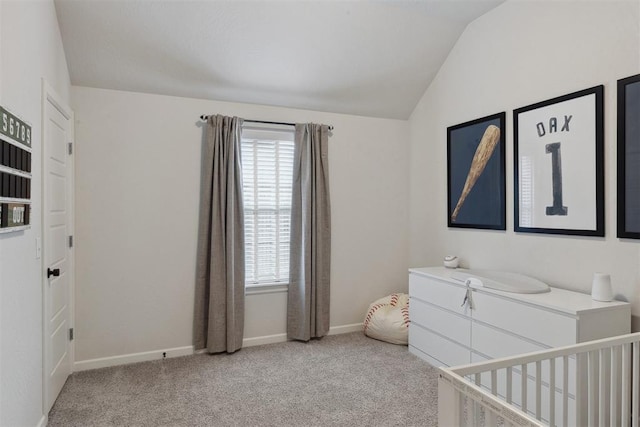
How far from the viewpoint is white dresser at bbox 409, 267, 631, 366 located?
84.7 inches

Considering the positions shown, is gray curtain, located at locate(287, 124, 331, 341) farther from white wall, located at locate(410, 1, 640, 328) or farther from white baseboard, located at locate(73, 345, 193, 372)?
white wall, located at locate(410, 1, 640, 328)

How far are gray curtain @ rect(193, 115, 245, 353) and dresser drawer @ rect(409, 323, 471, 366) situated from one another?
63.9 inches

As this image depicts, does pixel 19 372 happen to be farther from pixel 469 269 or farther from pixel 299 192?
pixel 469 269

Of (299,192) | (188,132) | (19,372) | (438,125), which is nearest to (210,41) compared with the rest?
(188,132)

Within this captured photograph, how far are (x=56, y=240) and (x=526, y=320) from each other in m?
3.14

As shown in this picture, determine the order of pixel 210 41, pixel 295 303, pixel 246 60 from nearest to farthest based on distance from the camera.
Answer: pixel 210 41 < pixel 246 60 < pixel 295 303

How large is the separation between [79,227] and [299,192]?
1.90 m

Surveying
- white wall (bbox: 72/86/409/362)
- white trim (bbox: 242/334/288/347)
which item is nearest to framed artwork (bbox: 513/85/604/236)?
white wall (bbox: 72/86/409/362)

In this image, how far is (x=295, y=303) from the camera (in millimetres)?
3750

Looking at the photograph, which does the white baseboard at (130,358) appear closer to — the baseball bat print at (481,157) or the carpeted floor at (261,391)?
the carpeted floor at (261,391)

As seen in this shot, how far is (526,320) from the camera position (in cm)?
238

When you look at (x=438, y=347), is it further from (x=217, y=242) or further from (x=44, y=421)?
(x=44, y=421)

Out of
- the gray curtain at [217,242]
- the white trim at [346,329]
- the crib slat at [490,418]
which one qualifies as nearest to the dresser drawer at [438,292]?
the white trim at [346,329]

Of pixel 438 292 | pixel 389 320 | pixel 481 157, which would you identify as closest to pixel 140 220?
pixel 389 320
